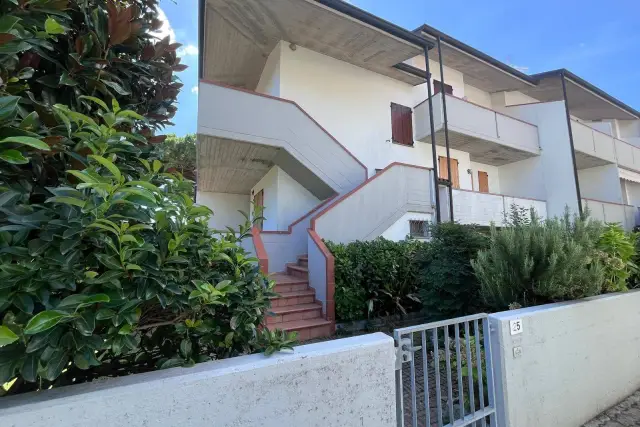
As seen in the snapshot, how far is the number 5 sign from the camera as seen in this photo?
281 cm

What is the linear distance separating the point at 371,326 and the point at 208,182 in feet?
30.6

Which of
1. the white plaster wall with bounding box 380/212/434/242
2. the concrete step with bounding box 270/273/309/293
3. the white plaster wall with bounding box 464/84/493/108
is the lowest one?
the concrete step with bounding box 270/273/309/293

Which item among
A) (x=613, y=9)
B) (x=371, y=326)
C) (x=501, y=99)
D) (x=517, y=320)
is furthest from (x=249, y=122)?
(x=613, y=9)

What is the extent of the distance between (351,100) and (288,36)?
3051mm

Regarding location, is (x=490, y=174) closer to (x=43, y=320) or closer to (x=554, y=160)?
(x=554, y=160)

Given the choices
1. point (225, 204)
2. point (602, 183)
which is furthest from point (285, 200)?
point (602, 183)

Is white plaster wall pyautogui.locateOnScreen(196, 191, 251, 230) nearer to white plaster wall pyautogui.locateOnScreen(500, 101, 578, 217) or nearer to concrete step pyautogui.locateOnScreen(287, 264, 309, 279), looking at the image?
concrete step pyautogui.locateOnScreen(287, 264, 309, 279)

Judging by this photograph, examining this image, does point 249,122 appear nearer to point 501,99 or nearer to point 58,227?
point 58,227

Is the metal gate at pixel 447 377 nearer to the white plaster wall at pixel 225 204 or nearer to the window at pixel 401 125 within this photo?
the window at pixel 401 125

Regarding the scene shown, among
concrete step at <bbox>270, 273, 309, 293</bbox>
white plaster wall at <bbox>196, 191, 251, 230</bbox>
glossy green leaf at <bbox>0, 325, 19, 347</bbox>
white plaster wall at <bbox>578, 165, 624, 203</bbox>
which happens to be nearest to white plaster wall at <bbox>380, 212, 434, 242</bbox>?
concrete step at <bbox>270, 273, 309, 293</bbox>

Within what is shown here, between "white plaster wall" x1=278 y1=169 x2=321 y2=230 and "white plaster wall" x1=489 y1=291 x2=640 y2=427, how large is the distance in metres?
7.33

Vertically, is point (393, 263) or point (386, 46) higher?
point (386, 46)

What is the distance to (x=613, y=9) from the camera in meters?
13.5

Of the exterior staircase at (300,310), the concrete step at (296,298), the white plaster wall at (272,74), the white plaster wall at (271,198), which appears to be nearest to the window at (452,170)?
the white plaster wall at (271,198)
